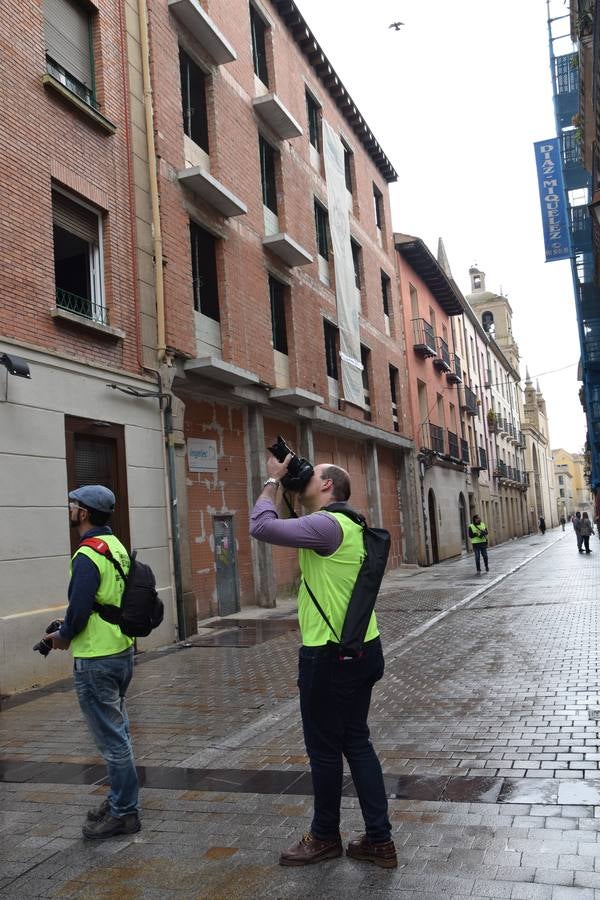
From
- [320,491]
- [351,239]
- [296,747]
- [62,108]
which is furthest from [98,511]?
[351,239]

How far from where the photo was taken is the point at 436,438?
30.2m

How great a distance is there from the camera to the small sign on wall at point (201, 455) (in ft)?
44.6

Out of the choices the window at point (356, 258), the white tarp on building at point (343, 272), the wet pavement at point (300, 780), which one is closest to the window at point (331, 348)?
the white tarp on building at point (343, 272)

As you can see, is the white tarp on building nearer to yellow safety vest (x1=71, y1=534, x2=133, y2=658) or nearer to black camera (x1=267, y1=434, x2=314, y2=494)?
yellow safety vest (x1=71, y1=534, x2=133, y2=658)

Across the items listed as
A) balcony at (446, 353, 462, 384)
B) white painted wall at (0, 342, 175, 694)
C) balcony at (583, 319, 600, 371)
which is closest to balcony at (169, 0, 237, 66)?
white painted wall at (0, 342, 175, 694)

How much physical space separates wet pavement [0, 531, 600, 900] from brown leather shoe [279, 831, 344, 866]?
43 mm

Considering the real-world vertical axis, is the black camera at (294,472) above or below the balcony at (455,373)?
below

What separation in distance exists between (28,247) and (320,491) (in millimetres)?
7019

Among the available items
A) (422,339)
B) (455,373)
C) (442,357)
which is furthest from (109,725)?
(455,373)

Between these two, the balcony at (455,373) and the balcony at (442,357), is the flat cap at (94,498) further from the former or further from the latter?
the balcony at (455,373)

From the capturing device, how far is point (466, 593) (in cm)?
1625

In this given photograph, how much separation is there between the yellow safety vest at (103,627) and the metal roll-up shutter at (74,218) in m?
7.28

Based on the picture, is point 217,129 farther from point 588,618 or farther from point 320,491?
point 320,491

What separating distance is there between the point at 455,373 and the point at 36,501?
92.0 ft
